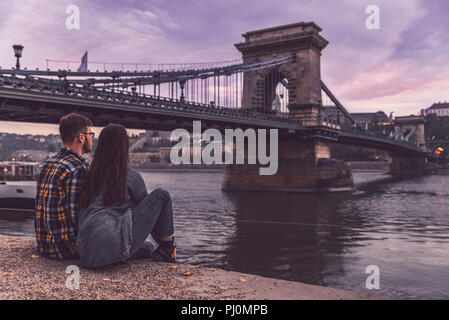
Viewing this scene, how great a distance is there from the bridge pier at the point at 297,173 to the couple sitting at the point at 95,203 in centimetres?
3391

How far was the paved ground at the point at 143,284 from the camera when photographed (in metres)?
4.22

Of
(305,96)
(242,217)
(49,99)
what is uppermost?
(305,96)

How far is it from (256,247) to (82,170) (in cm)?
841

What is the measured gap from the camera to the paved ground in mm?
4219

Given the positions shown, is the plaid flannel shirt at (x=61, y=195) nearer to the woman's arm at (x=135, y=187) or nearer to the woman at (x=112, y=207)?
the woman at (x=112, y=207)

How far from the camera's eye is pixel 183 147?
Result: 148 meters

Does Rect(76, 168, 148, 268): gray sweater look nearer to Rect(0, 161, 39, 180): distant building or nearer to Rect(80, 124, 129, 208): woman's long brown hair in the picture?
Rect(80, 124, 129, 208): woman's long brown hair

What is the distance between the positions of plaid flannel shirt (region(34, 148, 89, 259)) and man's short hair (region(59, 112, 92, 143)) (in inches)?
5.9

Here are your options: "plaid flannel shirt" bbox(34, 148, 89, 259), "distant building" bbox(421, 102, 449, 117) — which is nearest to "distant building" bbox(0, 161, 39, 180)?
"plaid flannel shirt" bbox(34, 148, 89, 259)

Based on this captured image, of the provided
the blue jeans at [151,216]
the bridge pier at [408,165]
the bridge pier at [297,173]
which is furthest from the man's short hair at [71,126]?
the bridge pier at [408,165]

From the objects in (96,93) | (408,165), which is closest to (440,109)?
(408,165)

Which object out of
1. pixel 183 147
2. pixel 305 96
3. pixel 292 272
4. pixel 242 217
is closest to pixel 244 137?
pixel 305 96

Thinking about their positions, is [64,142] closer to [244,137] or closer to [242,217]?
[242,217]

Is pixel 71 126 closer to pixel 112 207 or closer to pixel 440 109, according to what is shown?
pixel 112 207
